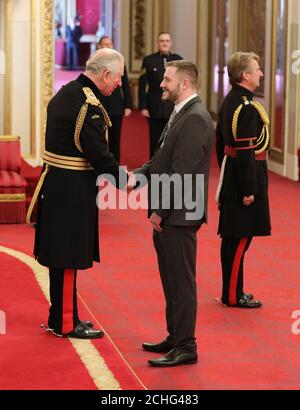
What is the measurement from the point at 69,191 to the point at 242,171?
1.27m

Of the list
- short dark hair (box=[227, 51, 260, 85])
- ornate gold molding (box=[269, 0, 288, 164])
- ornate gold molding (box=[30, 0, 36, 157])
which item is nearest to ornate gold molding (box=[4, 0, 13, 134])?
ornate gold molding (box=[30, 0, 36, 157])

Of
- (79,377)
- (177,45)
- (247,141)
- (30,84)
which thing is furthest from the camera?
(177,45)

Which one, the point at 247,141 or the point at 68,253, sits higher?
the point at 247,141

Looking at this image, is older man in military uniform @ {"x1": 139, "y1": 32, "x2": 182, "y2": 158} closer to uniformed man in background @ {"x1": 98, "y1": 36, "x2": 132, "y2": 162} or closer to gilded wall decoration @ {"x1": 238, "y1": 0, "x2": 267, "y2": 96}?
uniformed man in background @ {"x1": 98, "y1": 36, "x2": 132, "y2": 162}

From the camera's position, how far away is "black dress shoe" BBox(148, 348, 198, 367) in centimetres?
580

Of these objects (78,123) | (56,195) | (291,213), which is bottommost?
(291,213)

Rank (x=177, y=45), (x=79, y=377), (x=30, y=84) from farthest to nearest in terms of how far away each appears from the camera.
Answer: (x=177, y=45), (x=30, y=84), (x=79, y=377)

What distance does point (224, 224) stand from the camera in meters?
7.09

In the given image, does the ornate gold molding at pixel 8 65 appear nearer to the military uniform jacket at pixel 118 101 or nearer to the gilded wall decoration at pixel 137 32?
the military uniform jacket at pixel 118 101

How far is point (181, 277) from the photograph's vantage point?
5.82m

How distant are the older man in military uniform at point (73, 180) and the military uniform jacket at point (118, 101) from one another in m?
5.54

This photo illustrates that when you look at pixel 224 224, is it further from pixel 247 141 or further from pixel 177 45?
pixel 177 45

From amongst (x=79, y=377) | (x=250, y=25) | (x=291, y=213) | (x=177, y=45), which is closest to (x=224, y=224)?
(x=79, y=377)

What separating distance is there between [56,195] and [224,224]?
1.36 m
